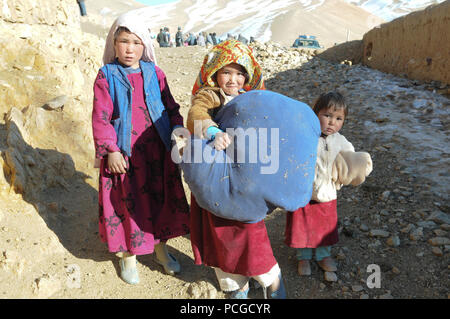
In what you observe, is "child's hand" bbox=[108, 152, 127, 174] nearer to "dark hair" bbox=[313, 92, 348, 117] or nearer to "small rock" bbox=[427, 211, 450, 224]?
"dark hair" bbox=[313, 92, 348, 117]

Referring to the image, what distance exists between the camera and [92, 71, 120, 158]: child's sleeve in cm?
190

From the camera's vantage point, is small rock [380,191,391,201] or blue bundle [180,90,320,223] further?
small rock [380,191,391,201]

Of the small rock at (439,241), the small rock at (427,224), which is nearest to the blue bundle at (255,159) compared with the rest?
the small rock at (439,241)

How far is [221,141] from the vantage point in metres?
1.53

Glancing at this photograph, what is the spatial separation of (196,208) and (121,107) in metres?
0.74

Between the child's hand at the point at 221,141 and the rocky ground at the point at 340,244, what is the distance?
3.37ft

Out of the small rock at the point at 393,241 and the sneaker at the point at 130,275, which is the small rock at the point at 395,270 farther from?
the sneaker at the point at 130,275

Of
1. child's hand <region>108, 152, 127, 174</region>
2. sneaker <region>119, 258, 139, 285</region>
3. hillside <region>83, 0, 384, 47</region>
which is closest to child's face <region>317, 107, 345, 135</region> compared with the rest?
child's hand <region>108, 152, 127, 174</region>

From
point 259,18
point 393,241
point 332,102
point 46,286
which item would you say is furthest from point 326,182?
point 259,18

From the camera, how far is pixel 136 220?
6.82 feet

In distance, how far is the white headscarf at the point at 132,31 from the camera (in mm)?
1865

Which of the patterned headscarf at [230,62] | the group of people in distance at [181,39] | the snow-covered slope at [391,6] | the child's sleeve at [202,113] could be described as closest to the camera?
the child's sleeve at [202,113]

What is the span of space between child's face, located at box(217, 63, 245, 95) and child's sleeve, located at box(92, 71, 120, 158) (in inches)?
26.6

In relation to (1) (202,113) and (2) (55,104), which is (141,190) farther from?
(2) (55,104)
